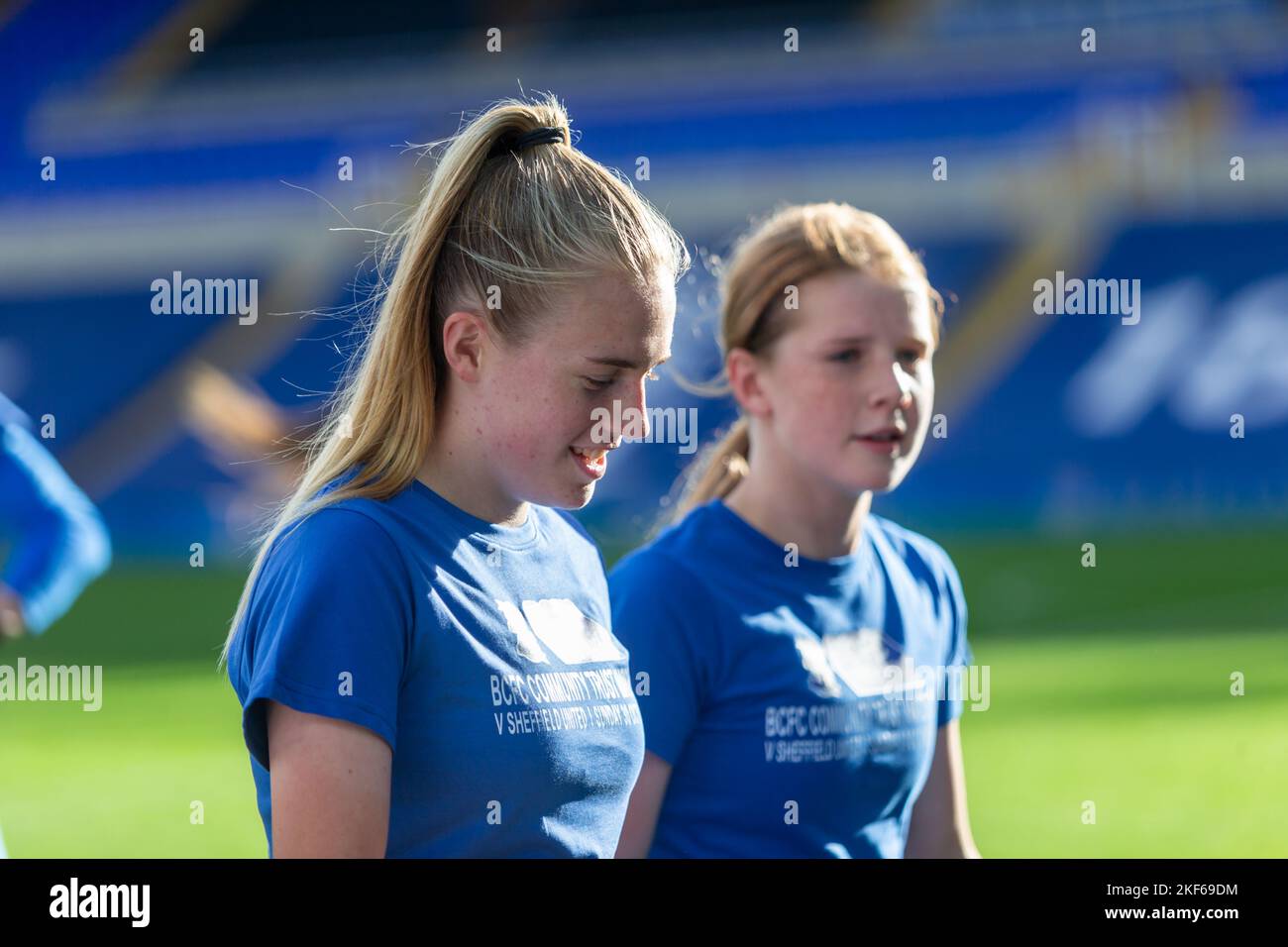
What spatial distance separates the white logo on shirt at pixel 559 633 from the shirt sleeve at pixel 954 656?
2.30 feet

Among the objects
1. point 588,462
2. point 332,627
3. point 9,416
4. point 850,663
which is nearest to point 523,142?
point 588,462

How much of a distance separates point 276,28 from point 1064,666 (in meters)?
11.3

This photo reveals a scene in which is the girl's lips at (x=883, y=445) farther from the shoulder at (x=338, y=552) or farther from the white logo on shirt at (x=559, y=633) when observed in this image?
the shoulder at (x=338, y=552)

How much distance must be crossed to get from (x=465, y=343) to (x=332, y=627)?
0.41m

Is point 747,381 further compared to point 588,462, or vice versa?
point 747,381

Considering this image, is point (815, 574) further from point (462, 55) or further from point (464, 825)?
point (462, 55)

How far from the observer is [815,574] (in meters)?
2.35

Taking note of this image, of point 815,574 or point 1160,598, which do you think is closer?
point 815,574

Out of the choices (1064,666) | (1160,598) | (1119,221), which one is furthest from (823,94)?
(1064,666)

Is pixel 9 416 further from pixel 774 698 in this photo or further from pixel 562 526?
pixel 774 698

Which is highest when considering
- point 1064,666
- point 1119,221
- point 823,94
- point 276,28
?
point 276,28

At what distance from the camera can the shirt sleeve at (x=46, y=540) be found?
310 centimetres

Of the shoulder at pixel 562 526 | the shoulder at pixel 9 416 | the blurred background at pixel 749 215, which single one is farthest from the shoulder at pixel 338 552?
the blurred background at pixel 749 215

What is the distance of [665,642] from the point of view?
2.19 m
